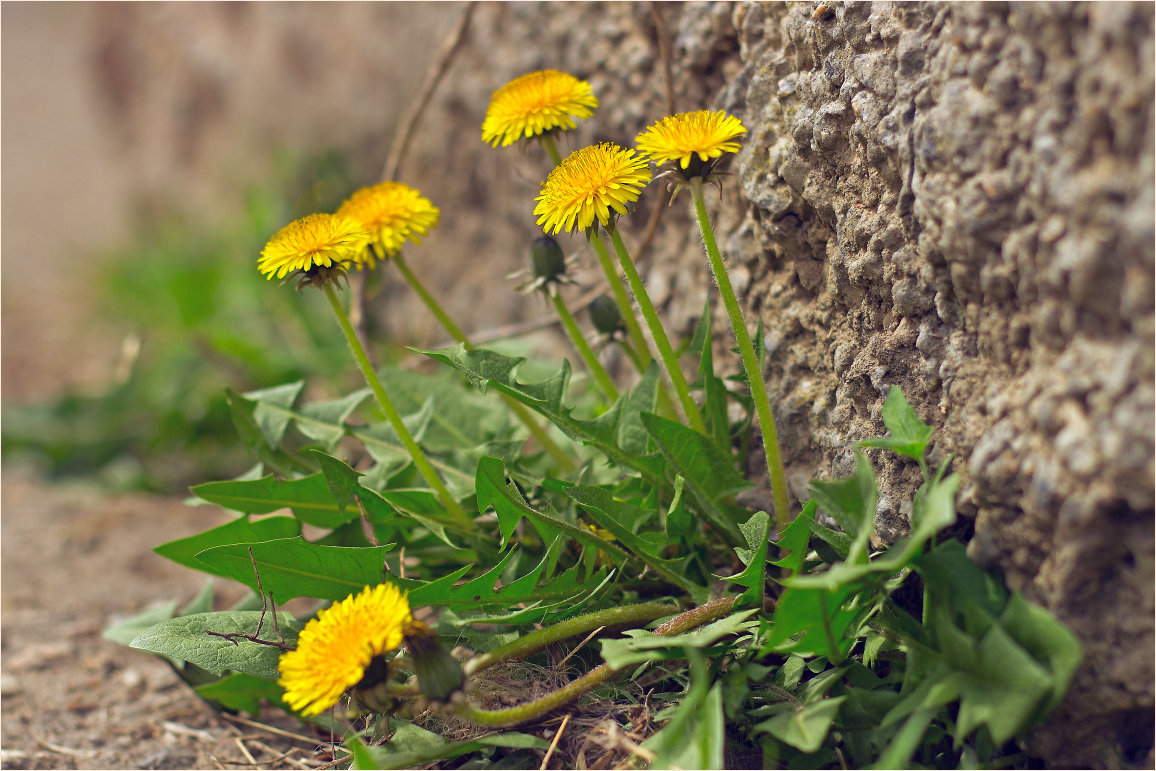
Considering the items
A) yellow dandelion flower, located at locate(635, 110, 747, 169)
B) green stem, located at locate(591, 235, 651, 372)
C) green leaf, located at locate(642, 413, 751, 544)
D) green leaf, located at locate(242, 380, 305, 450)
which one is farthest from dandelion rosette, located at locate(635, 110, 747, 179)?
green leaf, located at locate(242, 380, 305, 450)

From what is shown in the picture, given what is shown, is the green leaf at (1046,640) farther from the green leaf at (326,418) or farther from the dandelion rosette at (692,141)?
the green leaf at (326,418)

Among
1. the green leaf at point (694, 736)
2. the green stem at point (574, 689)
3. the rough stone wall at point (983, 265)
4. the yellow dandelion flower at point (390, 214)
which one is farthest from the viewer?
the yellow dandelion flower at point (390, 214)

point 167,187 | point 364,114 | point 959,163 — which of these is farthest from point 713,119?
point 167,187

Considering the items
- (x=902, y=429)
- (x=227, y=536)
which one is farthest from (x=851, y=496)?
(x=227, y=536)

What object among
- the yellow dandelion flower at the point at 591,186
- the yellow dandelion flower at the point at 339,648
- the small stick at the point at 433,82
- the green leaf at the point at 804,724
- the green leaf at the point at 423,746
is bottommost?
the green leaf at the point at 804,724

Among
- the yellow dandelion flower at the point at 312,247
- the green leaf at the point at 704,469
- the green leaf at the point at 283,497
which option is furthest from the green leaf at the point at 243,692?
the green leaf at the point at 704,469

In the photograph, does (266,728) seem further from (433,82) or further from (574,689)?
(433,82)
